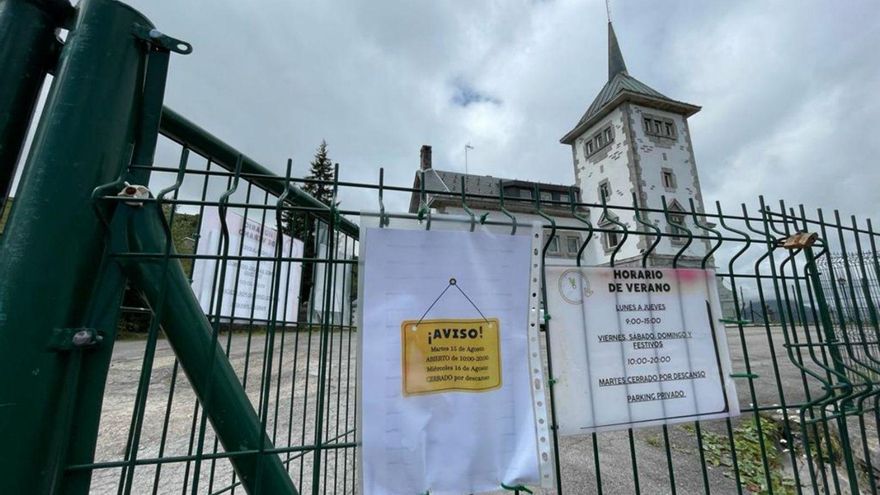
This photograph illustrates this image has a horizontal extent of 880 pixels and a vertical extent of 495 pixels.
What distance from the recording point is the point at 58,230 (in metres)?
1.02

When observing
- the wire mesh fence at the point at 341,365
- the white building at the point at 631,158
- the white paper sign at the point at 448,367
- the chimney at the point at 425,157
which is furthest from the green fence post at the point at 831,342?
the chimney at the point at 425,157

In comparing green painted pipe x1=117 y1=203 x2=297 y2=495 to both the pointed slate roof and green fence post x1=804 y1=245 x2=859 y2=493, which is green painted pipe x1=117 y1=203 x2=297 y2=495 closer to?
green fence post x1=804 y1=245 x2=859 y2=493

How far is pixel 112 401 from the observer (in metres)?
5.62

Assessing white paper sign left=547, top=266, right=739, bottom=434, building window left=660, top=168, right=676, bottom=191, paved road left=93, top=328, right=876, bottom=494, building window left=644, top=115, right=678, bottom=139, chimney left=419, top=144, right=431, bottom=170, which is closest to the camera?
white paper sign left=547, top=266, right=739, bottom=434

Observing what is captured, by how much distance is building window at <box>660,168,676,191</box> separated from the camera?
2395 centimetres

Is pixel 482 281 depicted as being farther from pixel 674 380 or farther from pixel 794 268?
pixel 794 268

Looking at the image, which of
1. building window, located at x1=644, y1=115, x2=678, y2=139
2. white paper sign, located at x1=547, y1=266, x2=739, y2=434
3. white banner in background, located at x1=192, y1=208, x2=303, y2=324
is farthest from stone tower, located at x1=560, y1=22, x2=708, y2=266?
white banner in background, located at x1=192, y1=208, x2=303, y2=324

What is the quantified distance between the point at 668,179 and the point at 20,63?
2808 centimetres

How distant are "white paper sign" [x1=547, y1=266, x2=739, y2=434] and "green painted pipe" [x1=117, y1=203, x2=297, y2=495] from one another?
36.3 inches

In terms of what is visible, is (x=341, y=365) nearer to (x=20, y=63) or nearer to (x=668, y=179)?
(x=20, y=63)

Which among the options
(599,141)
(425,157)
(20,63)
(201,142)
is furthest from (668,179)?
(20,63)

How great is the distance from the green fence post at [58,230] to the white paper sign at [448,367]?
2.52ft

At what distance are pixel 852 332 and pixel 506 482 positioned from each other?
7.35 meters

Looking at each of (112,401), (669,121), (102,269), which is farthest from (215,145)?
(669,121)
